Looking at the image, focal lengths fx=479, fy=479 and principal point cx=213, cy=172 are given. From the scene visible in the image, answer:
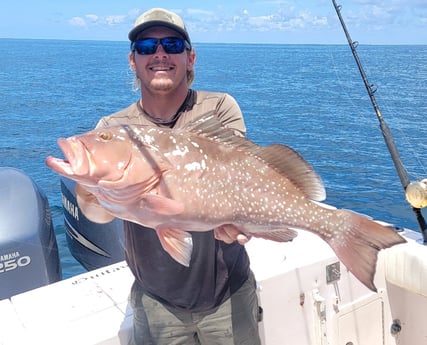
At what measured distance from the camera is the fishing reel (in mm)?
4062

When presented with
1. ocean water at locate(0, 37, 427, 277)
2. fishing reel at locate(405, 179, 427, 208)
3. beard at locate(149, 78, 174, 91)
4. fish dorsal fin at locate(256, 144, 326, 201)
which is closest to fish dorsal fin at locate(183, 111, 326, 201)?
fish dorsal fin at locate(256, 144, 326, 201)

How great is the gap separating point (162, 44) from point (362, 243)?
1611 millimetres

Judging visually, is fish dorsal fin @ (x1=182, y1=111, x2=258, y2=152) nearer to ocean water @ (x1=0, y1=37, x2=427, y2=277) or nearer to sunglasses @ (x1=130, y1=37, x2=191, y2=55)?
sunglasses @ (x1=130, y1=37, x2=191, y2=55)

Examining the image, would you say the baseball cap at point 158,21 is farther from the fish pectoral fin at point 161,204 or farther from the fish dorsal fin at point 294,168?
the fish pectoral fin at point 161,204

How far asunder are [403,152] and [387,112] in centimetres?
814

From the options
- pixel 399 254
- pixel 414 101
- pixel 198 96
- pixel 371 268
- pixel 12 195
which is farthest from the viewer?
pixel 414 101

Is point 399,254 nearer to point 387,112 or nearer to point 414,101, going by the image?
point 387,112

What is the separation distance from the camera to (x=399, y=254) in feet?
12.9

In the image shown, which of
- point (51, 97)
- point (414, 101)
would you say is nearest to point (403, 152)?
point (414, 101)

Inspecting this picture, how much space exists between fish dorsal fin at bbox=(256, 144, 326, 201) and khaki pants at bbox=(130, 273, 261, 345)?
2.76 ft

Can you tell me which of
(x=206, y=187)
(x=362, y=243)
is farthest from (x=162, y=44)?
(x=362, y=243)

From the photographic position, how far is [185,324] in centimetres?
290

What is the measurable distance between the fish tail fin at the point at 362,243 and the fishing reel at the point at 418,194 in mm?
1922

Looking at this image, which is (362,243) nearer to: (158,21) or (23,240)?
(158,21)
